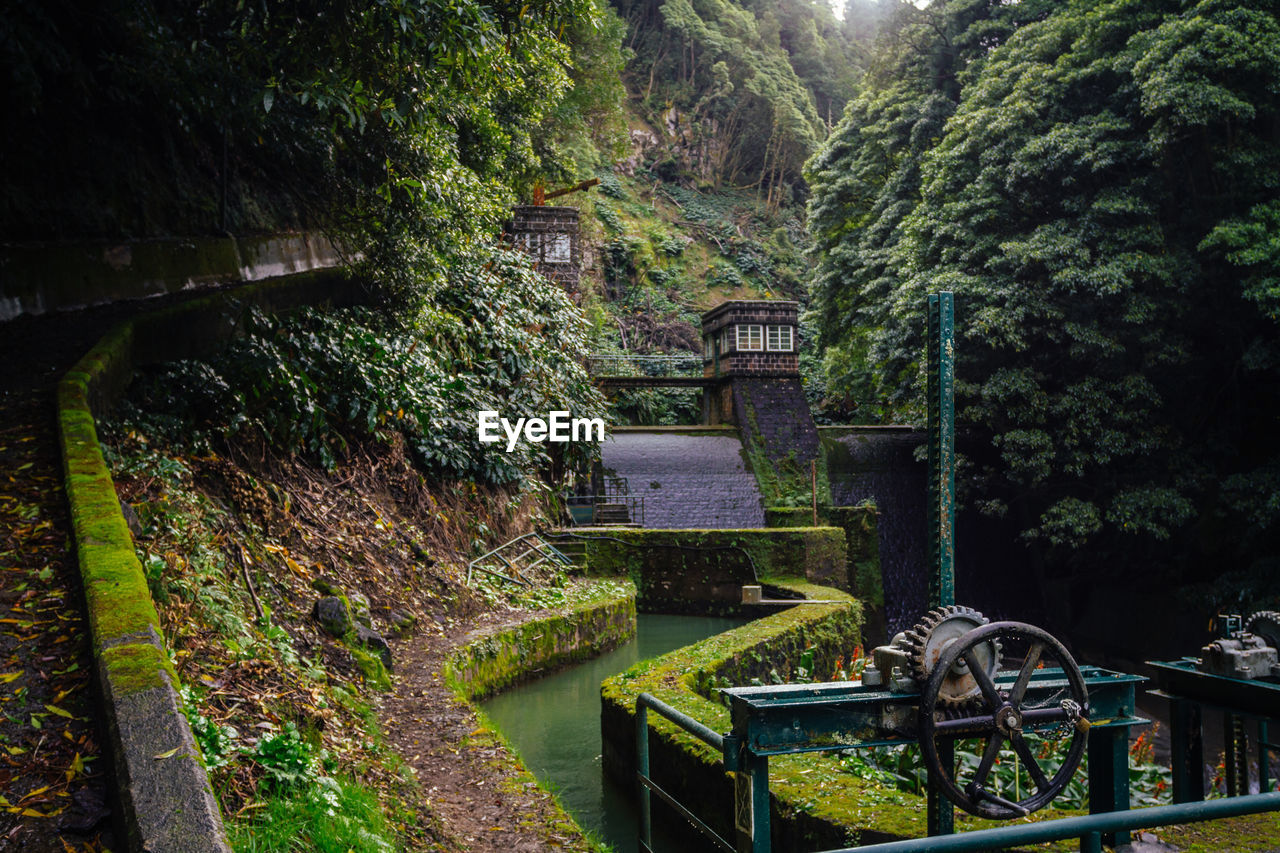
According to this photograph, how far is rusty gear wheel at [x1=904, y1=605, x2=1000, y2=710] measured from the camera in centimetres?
229

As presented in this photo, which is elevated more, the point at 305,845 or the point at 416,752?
the point at 305,845

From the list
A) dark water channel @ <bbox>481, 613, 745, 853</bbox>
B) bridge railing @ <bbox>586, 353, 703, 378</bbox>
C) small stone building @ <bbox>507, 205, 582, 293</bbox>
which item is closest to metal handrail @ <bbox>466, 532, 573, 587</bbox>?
dark water channel @ <bbox>481, 613, 745, 853</bbox>

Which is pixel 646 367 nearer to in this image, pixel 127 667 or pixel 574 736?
pixel 574 736

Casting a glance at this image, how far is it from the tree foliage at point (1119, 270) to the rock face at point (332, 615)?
1082cm

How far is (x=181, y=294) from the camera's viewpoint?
823 cm

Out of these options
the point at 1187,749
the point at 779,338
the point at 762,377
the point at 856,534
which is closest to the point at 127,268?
the point at 1187,749

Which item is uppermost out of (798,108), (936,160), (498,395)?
(798,108)

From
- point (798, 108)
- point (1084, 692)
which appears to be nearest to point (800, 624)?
point (1084, 692)

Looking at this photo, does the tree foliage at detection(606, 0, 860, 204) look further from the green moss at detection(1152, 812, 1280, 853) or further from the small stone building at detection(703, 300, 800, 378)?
the green moss at detection(1152, 812, 1280, 853)

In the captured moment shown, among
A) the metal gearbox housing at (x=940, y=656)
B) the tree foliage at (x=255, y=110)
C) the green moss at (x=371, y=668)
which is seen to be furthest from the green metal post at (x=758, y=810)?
the tree foliage at (x=255, y=110)

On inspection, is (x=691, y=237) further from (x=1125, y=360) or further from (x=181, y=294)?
(x=181, y=294)

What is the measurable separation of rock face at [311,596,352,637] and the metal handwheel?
4.14 meters

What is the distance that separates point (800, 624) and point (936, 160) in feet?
31.6

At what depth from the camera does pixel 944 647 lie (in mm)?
2297
